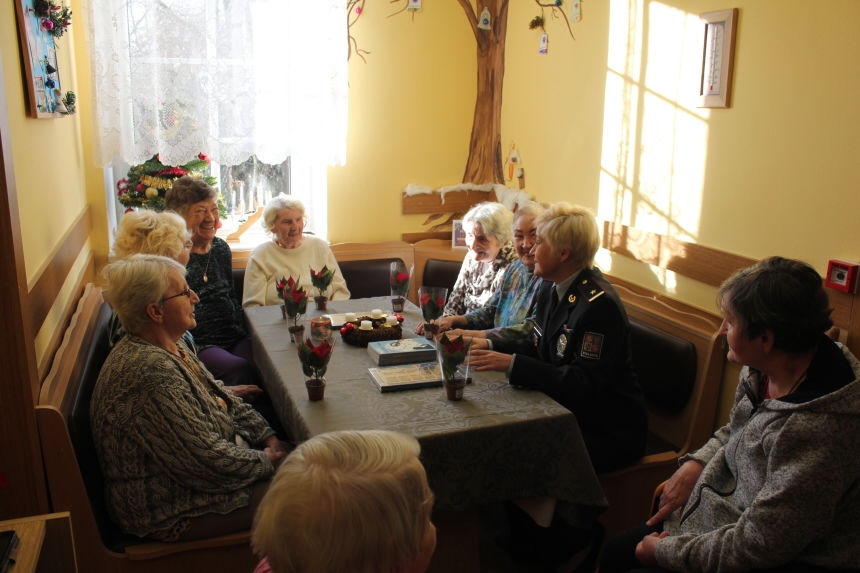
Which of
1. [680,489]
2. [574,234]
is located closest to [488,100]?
[574,234]

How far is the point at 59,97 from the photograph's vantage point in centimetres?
280

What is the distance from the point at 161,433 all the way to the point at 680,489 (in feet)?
4.53

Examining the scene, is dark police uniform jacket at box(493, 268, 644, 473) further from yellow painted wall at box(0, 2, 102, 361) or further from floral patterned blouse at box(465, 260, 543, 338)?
yellow painted wall at box(0, 2, 102, 361)

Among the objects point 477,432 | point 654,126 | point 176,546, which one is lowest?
point 176,546

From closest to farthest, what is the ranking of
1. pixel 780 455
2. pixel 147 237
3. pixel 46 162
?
pixel 780 455 < pixel 46 162 < pixel 147 237

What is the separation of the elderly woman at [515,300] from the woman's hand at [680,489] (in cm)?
95

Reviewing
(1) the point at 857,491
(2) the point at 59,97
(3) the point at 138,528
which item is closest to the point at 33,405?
(3) the point at 138,528

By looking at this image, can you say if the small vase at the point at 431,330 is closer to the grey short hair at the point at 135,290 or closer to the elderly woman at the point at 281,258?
the grey short hair at the point at 135,290

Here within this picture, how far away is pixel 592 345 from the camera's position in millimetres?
2271

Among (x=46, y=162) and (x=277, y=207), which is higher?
(x=46, y=162)

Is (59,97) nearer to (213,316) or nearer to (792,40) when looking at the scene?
(213,316)

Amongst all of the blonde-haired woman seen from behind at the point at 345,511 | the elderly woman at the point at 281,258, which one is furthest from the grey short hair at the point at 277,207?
the blonde-haired woman seen from behind at the point at 345,511

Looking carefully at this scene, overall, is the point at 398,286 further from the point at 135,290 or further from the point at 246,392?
the point at 135,290

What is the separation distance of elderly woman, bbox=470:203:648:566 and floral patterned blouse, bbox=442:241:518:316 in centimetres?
65
